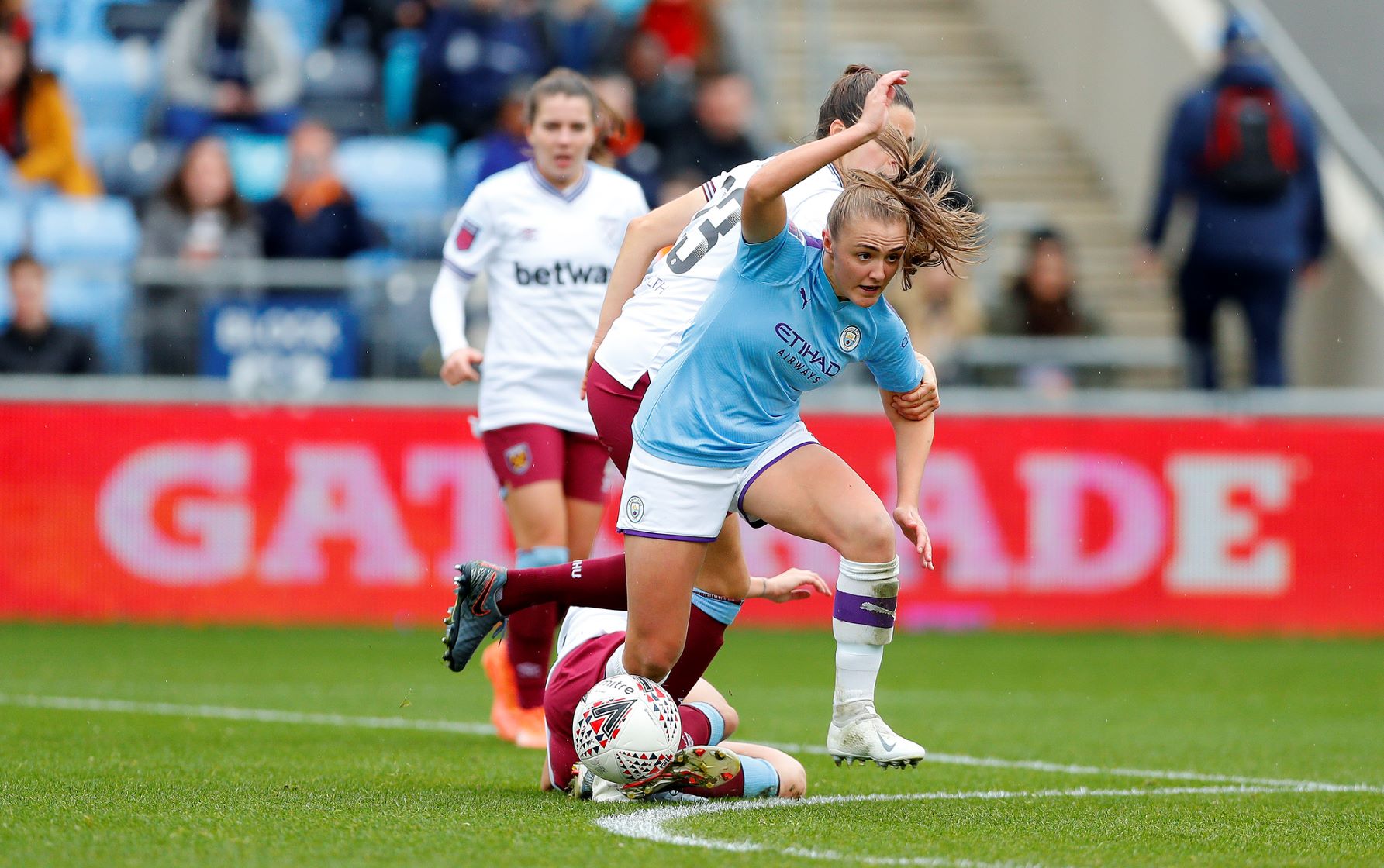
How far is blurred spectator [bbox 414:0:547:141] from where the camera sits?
46.3 ft

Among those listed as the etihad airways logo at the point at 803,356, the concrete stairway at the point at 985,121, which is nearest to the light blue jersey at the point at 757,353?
the etihad airways logo at the point at 803,356

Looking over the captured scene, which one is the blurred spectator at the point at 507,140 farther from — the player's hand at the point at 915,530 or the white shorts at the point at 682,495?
the player's hand at the point at 915,530

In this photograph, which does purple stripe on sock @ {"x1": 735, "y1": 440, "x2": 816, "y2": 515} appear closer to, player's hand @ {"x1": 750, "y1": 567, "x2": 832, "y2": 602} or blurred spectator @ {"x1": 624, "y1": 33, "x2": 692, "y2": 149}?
player's hand @ {"x1": 750, "y1": 567, "x2": 832, "y2": 602}

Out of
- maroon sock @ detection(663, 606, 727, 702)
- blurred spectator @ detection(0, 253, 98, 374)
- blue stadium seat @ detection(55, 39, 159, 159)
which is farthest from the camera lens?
blue stadium seat @ detection(55, 39, 159, 159)

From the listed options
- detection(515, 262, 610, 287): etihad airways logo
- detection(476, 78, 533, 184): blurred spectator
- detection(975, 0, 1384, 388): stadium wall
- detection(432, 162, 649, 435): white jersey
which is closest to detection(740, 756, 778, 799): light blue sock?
detection(432, 162, 649, 435): white jersey

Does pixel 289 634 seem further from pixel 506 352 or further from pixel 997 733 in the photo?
pixel 997 733

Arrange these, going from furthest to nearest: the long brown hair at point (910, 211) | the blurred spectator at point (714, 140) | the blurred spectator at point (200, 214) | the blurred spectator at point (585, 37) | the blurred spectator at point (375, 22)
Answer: the blurred spectator at point (375, 22) → the blurred spectator at point (585, 37) → the blurred spectator at point (714, 140) → the blurred spectator at point (200, 214) → the long brown hair at point (910, 211)

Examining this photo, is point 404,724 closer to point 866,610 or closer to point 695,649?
point 695,649

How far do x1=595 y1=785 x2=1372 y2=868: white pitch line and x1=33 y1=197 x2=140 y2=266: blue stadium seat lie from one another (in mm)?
A: 8762

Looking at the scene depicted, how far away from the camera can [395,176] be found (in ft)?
45.5

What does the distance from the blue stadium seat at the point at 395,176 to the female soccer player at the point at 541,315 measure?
20.5ft

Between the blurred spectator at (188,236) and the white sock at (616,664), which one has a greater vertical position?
the blurred spectator at (188,236)

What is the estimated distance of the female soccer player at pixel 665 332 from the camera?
5.50 meters

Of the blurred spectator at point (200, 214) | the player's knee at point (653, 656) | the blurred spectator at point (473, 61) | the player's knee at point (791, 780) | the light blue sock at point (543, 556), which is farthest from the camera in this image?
the blurred spectator at point (473, 61)
